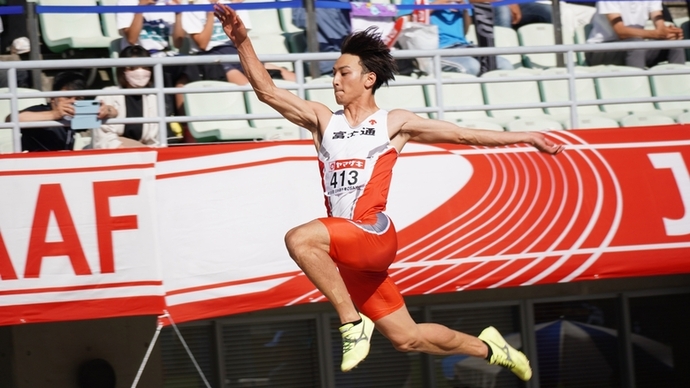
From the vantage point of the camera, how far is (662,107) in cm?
962

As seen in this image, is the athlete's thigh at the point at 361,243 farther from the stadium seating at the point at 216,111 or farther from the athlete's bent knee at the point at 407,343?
the stadium seating at the point at 216,111

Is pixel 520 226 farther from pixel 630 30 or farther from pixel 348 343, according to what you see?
pixel 630 30

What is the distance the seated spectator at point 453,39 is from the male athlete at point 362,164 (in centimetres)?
380

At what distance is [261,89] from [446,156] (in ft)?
8.22

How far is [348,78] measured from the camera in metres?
5.22

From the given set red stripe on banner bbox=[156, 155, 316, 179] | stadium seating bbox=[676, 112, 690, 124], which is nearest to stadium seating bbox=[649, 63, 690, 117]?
stadium seating bbox=[676, 112, 690, 124]

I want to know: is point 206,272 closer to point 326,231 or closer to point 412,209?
point 412,209

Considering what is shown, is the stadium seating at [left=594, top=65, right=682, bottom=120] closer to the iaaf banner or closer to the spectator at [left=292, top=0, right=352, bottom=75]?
the iaaf banner

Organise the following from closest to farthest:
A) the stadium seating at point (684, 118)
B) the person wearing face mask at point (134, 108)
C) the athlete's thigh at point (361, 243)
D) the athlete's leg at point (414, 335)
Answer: the athlete's thigh at point (361, 243) < the athlete's leg at point (414, 335) < the person wearing face mask at point (134, 108) < the stadium seating at point (684, 118)

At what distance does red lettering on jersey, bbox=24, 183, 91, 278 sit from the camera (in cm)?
659

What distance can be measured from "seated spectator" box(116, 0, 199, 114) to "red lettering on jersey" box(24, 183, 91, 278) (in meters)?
1.74

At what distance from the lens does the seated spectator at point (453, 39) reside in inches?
361

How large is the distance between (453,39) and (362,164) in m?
4.33

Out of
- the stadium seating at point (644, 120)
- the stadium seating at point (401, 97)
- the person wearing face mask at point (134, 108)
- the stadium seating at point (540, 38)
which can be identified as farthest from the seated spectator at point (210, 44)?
the stadium seating at point (644, 120)
